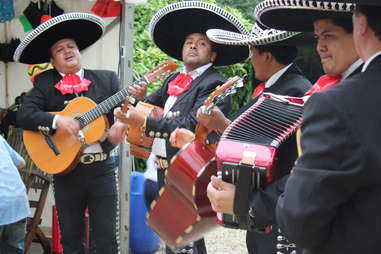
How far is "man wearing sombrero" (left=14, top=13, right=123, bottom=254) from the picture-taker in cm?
407

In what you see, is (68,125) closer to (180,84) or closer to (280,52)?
(180,84)

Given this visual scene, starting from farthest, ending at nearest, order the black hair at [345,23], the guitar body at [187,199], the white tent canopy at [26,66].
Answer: the white tent canopy at [26,66], the guitar body at [187,199], the black hair at [345,23]

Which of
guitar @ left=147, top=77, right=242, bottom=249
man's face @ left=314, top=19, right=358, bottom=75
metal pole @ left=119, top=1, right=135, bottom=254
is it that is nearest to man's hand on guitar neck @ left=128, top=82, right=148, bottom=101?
metal pole @ left=119, top=1, right=135, bottom=254

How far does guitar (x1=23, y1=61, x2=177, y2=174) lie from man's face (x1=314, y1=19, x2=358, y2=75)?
215cm

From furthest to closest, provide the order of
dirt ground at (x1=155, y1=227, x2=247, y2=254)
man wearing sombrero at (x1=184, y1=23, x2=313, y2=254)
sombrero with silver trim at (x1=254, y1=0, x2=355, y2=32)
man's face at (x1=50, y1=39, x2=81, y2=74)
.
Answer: dirt ground at (x1=155, y1=227, x2=247, y2=254)
man's face at (x1=50, y1=39, x2=81, y2=74)
man wearing sombrero at (x1=184, y1=23, x2=313, y2=254)
sombrero with silver trim at (x1=254, y1=0, x2=355, y2=32)

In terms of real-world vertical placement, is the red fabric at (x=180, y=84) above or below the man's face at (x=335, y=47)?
below

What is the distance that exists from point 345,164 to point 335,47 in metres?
0.68

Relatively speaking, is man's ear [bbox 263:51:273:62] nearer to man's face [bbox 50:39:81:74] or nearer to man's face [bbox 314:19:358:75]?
man's face [bbox 314:19:358:75]

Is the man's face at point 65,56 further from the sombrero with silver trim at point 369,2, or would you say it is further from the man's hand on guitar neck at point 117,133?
the sombrero with silver trim at point 369,2

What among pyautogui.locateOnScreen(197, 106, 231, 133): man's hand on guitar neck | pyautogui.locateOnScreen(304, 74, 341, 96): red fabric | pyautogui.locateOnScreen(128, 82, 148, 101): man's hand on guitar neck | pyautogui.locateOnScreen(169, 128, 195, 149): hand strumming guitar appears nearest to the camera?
pyautogui.locateOnScreen(304, 74, 341, 96): red fabric

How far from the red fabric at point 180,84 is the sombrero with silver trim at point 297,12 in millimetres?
1281

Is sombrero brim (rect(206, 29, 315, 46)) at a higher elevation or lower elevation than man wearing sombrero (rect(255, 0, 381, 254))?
higher

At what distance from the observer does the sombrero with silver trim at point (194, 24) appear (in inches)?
149

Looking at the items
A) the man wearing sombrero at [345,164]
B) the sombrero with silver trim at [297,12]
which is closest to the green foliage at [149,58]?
the sombrero with silver trim at [297,12]
